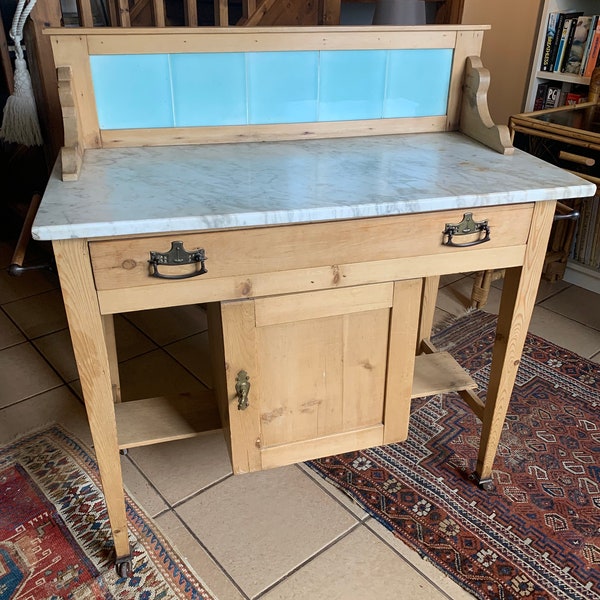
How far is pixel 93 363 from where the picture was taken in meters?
1.19

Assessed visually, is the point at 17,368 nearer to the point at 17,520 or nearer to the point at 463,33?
the point at 17,520

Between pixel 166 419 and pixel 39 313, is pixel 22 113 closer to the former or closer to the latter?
pixel 39 313

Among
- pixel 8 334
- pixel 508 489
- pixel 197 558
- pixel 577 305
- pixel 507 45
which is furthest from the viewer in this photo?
pixel 507 45

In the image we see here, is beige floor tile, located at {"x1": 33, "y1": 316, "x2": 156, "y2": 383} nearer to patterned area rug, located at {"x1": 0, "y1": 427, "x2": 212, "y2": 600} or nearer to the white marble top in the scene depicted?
patterned area rug, located at {"x1": 0, "y1": 427, "x2": 212, "y2": 600}

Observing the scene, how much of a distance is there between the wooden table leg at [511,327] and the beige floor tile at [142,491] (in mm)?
891

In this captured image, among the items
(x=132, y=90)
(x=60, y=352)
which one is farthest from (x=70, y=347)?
(x=132, y=90)

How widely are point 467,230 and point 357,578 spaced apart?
85cm

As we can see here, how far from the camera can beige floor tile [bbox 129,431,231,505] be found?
1.69 meters

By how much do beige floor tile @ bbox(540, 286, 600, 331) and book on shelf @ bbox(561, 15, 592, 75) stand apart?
37.9 inches

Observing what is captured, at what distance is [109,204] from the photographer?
1120 millimetres

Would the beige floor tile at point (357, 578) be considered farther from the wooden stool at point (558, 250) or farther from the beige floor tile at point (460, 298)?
the wooden stool at point (558, 250)

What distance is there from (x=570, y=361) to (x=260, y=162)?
151 centimetres

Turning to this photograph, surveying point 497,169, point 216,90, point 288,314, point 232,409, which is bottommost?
point 232,409

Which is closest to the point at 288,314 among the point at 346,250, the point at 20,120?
the point at 346,250
